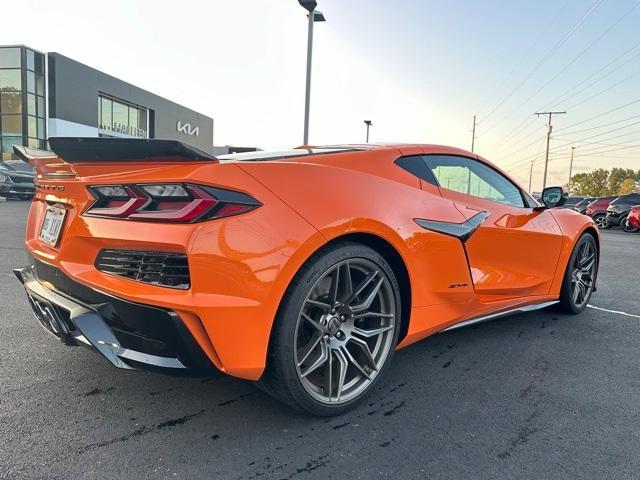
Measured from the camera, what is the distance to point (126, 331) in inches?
73.9

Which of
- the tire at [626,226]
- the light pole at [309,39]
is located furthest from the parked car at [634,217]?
the light pole at [309,39]

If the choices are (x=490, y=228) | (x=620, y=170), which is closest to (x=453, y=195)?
(x=490, y=228)

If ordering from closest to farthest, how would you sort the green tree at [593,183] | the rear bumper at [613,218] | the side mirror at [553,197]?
the side mirror at [553,197] → the rear bumper at [613,218] → the green tree at [593,183]

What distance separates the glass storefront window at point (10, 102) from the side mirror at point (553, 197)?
31.3 metres

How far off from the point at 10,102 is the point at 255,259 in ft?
107

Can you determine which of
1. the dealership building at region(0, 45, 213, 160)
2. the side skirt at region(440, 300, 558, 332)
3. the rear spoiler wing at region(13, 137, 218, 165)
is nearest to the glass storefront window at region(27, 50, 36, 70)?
the dealership building at region(0, 45, 213, 160)

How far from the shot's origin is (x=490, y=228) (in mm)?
3006

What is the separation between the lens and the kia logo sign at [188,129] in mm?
42406

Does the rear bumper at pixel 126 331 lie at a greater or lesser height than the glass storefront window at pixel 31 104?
lesser

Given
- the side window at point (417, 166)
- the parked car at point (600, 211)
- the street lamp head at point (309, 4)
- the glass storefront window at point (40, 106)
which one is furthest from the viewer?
the glass storefront window at point (40, 106)

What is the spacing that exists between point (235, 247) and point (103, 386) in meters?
1.29

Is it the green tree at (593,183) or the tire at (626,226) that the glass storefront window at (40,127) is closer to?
the tire at (626,226)

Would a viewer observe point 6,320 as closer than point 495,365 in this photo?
No

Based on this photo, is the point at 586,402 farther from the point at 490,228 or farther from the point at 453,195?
the point at 453,195
